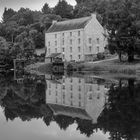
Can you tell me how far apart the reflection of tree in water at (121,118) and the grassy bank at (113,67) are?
110 feet

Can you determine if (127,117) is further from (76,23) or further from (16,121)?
(76,23)

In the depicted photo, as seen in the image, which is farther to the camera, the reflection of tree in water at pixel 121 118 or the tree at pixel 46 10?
the tree at pixel 46 10

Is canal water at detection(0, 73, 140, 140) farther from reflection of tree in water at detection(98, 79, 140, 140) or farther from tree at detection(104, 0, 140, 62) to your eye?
tree at detection(104, 0, 140, 62)

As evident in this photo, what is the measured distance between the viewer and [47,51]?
9150cm

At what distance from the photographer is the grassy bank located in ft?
196

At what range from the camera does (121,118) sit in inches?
719

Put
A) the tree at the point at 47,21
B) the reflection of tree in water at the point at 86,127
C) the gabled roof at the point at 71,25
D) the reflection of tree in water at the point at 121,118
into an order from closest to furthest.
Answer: the reflection of tree in water at the point at 121,118
the reflection of tree in water at the point at 86,127
the gabled roof at the point at 71,25
the tree at the point at 47,21

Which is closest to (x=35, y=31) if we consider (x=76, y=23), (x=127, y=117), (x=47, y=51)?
(x=47, y=51)

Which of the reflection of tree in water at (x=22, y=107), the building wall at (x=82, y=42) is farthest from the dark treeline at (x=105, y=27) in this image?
the reflection of tree in water at (x=22, y=107)

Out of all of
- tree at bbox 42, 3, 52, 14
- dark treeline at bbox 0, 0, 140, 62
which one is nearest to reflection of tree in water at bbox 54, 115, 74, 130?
dark treeline at bbox 0, 0, 140, 62

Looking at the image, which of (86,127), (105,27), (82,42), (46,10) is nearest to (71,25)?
(82,42)

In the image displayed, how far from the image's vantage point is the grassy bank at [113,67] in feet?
196

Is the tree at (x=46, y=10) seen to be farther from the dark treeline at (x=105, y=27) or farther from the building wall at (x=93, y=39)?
the building wall at (x=93, y=39)

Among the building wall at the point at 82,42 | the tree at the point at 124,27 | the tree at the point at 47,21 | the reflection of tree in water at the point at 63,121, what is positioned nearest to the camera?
the reflection of tree in water at the point at 63,121
